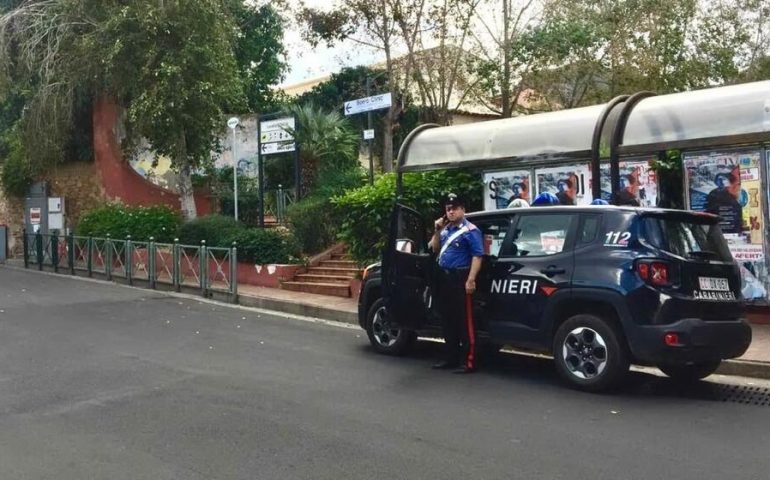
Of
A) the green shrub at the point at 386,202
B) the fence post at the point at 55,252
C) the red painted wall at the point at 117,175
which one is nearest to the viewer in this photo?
the green shrub at the point at 386,202

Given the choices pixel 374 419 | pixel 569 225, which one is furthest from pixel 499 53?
pixel 374 419

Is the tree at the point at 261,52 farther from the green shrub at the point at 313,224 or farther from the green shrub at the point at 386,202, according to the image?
the green shrub at the point at 386,202

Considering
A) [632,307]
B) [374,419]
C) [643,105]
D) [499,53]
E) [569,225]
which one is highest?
[499,53]

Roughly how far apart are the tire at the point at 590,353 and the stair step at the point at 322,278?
7732 mm

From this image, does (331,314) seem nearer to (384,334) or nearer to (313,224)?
(384,334)

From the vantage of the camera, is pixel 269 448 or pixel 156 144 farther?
pixel 156 144

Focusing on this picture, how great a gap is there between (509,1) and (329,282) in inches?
322

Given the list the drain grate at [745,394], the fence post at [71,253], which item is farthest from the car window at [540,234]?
the fence post at [71,253]

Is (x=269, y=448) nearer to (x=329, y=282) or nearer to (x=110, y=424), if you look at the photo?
(x=110, y=424)

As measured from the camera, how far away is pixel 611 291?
260 inches

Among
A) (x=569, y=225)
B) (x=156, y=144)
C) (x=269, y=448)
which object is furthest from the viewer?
(x=156, y=144)

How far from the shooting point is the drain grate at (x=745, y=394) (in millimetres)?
6602

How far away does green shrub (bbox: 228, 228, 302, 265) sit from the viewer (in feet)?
52.5

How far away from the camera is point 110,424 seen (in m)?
5.91
